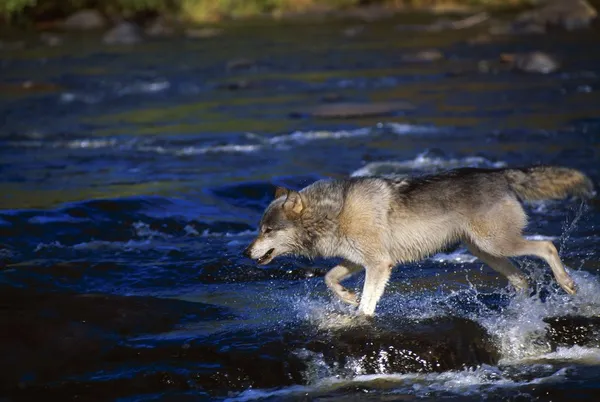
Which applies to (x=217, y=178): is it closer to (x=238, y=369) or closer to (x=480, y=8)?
(x=238, y=369)

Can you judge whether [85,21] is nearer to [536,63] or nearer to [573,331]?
[536,63]

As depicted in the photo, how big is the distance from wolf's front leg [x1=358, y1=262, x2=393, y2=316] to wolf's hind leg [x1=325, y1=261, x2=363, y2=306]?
0.68 ft

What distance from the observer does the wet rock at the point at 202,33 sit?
124 ft

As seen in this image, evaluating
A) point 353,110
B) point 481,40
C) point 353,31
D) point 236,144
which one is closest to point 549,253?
point 236,144

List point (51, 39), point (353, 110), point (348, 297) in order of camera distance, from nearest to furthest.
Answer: point (348, 297)
point (353, 110)
point (51, 39)

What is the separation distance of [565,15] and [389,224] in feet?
95.0

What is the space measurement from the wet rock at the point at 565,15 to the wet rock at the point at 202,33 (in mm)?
11292

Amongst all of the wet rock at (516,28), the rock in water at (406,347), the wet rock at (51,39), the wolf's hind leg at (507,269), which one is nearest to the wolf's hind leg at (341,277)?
the rock in water at (406,347)

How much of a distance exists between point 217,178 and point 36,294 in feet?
20.3

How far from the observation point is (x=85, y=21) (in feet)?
138

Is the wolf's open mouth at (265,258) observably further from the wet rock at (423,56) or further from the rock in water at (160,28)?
the rock in water at (160,28)

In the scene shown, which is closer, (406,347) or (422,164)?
(406,347)

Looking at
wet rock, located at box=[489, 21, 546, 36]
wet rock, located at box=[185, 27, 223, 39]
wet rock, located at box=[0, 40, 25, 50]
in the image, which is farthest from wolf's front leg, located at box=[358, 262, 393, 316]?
wet rock, located at box=[185, 27, 223, 39]

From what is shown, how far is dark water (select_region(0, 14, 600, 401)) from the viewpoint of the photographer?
814 cm
